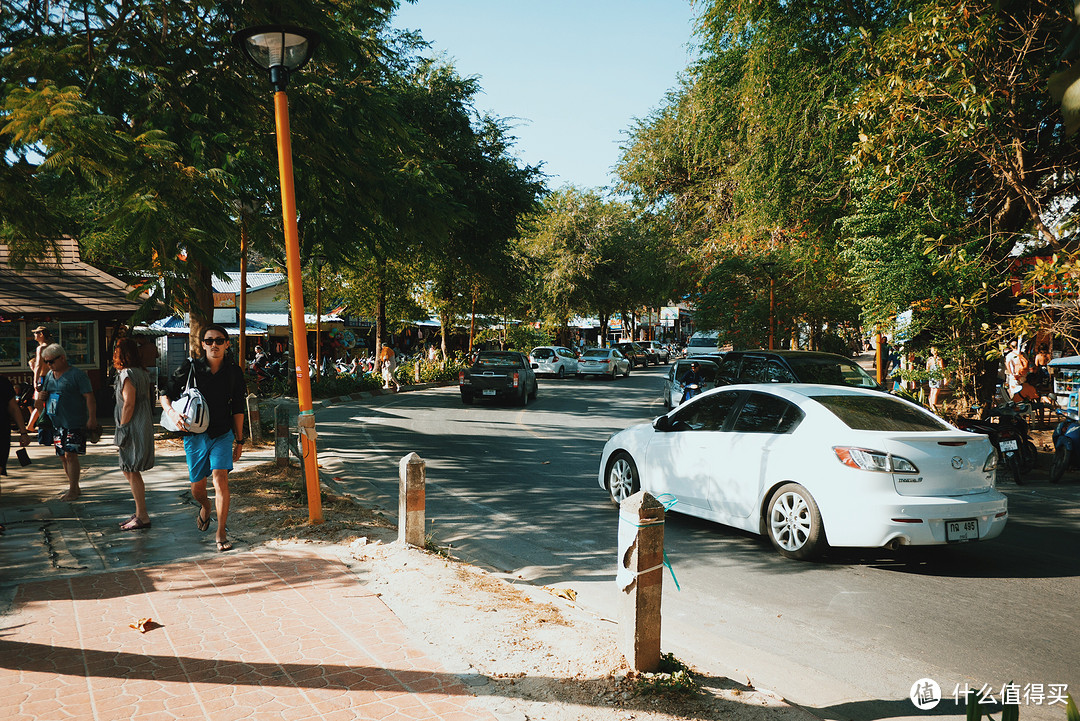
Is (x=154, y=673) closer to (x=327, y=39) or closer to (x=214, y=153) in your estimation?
(x=214, y=153)

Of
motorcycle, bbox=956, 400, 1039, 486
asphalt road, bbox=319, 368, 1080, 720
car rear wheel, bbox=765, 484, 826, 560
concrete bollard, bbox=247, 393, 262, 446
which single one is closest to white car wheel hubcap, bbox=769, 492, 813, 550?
car rear wheel, bbox=765, 484, 826, 560

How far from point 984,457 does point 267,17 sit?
32.3ft

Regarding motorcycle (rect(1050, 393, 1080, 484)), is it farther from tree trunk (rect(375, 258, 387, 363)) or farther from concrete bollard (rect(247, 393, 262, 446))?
tree trunk (rect(375, 258, 387, 363))

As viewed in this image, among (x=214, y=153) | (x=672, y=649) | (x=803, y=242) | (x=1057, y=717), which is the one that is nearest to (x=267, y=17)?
(x=214, y=153)

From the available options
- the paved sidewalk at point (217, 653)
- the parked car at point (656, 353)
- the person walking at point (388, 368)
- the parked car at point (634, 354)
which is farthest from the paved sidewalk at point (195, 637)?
the parked car at point (656, 353)

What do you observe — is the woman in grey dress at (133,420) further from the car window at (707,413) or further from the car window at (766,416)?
the car window at (766,416)

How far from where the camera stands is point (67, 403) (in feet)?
28.9

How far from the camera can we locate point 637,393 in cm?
2978

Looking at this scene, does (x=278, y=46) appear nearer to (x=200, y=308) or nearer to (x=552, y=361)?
(x=200, y=308)

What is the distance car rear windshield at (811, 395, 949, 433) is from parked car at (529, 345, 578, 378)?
32618 mm

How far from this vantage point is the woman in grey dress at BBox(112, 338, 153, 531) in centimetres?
743

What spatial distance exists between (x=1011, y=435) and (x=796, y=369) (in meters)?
3.61

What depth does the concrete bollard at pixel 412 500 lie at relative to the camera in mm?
6840

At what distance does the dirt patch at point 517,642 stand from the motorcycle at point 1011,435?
823 centimetres
